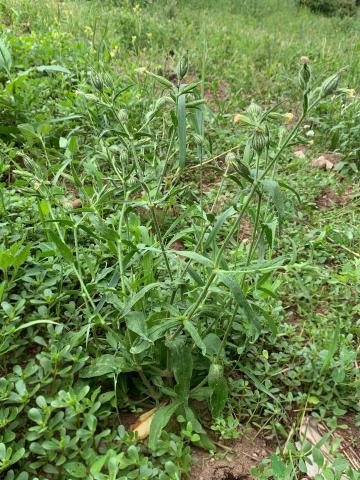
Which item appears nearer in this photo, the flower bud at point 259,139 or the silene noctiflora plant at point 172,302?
the flower bud at point 259,139

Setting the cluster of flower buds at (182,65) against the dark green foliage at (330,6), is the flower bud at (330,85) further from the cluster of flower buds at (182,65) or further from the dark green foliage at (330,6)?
the dark green foliage at (330,6)

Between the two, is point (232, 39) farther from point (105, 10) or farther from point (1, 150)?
point (1, 150)

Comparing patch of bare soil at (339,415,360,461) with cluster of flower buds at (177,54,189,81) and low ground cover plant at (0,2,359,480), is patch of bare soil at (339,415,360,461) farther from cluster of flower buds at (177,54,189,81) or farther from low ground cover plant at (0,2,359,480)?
cluster of flower buds at (177,54,189,81)

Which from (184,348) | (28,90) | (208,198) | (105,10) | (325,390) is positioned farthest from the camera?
(105,10)

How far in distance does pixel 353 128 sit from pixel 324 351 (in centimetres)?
190

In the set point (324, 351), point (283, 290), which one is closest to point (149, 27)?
point (283, 290)

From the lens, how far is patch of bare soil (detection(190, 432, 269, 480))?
130 centimetres

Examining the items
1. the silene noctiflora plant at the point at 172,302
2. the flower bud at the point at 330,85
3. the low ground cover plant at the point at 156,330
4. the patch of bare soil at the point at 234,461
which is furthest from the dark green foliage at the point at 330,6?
the patch of bare soil at the point at 234,461

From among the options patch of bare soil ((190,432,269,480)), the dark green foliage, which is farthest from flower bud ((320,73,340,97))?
the dark green foliage

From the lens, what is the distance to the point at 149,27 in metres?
4.25

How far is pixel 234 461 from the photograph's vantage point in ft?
4.40

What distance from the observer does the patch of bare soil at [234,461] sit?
130cm

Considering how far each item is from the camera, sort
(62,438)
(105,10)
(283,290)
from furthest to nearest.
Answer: (105,10), (283,290), (62,438)

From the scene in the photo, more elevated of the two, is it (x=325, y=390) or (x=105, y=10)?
(x=105, y=10)
